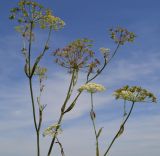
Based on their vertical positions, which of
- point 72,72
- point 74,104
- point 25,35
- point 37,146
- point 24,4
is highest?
point 24,4

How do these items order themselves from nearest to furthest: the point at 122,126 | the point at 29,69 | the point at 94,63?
the point at 122,126 < the point at 29,69 < the point at 94,63

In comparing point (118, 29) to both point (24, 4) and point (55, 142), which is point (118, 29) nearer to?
point (24, 4)

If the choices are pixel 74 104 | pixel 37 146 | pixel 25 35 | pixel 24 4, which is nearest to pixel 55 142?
pixel 37 146

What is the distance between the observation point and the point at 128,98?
1338 cm

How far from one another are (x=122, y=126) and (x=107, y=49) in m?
3.80

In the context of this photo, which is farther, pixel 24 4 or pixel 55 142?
pixel 24 4

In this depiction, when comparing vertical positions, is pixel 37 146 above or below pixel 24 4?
below

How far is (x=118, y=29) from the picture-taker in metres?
16.1

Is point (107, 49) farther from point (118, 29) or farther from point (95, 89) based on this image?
point (95, 89)

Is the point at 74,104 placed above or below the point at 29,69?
below

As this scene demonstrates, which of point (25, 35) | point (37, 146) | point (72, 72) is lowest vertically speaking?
point (37, 146)

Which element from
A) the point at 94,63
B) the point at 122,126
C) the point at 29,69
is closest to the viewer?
the point at 122,126

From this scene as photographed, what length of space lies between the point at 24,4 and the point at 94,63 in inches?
135

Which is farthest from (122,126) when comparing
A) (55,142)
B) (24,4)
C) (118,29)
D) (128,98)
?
(24,4)
